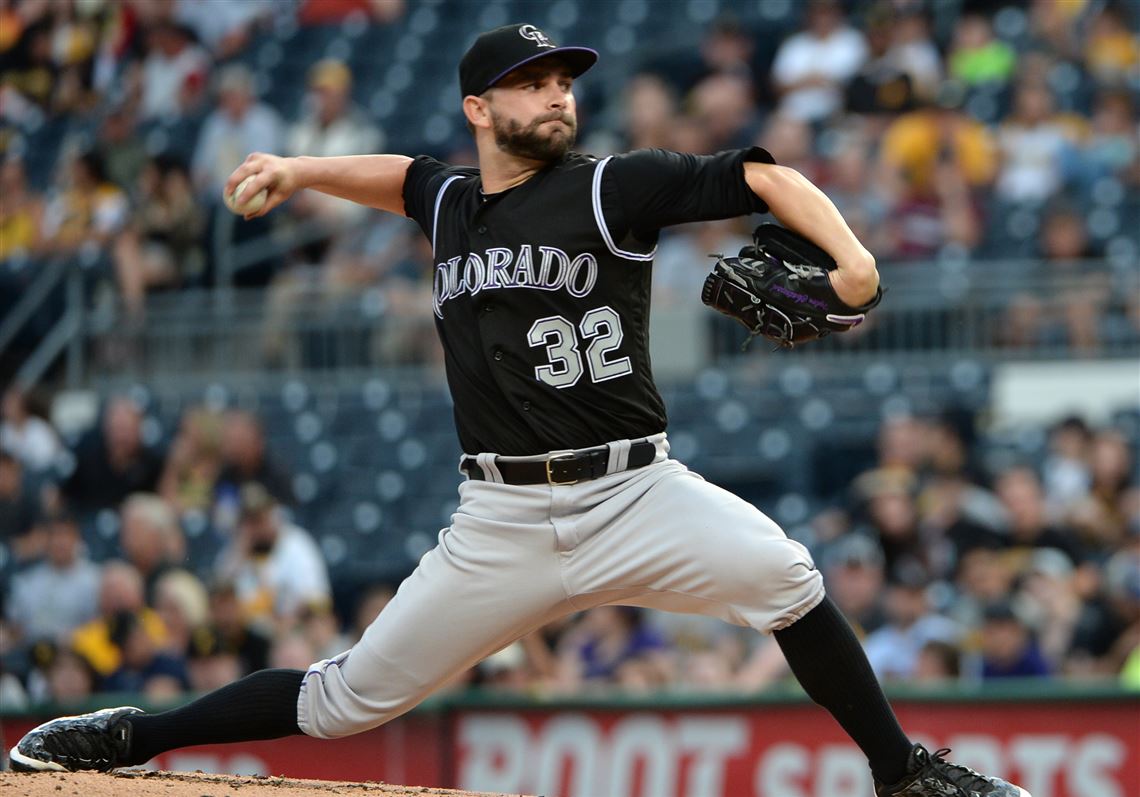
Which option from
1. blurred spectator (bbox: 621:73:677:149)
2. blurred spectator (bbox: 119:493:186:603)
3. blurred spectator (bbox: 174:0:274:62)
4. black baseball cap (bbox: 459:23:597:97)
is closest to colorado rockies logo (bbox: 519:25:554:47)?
black baseball cap (bbox: 459:23:597:97)

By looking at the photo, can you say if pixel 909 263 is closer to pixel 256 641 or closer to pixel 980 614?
pixel 980 614

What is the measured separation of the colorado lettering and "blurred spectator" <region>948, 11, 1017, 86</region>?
22.7 feet

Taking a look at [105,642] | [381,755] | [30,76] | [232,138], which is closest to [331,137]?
[232,138]

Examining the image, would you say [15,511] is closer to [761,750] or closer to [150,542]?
[150,542]

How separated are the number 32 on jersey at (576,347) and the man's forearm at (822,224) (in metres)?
0.43

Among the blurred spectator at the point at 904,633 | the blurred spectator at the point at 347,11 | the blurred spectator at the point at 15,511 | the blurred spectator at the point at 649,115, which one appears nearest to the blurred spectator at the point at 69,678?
the blurred spectator at the point at 15,511

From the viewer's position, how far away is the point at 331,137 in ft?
37.6

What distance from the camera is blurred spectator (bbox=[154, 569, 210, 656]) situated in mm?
8320

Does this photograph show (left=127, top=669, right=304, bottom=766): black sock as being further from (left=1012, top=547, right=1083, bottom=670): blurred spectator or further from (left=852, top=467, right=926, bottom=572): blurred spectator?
(left=852, top=467, right=926, bottom=572): blurred spectator

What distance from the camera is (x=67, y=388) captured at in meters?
11.3

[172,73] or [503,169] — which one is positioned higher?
[172,73]

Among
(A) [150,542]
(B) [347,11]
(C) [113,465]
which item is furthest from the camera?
(B) [347,11]

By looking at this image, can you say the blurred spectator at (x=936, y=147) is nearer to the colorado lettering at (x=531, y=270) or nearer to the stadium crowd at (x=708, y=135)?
the stadium crowd at (x=708, y=135)

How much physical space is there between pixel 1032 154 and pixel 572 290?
636 centimetres
